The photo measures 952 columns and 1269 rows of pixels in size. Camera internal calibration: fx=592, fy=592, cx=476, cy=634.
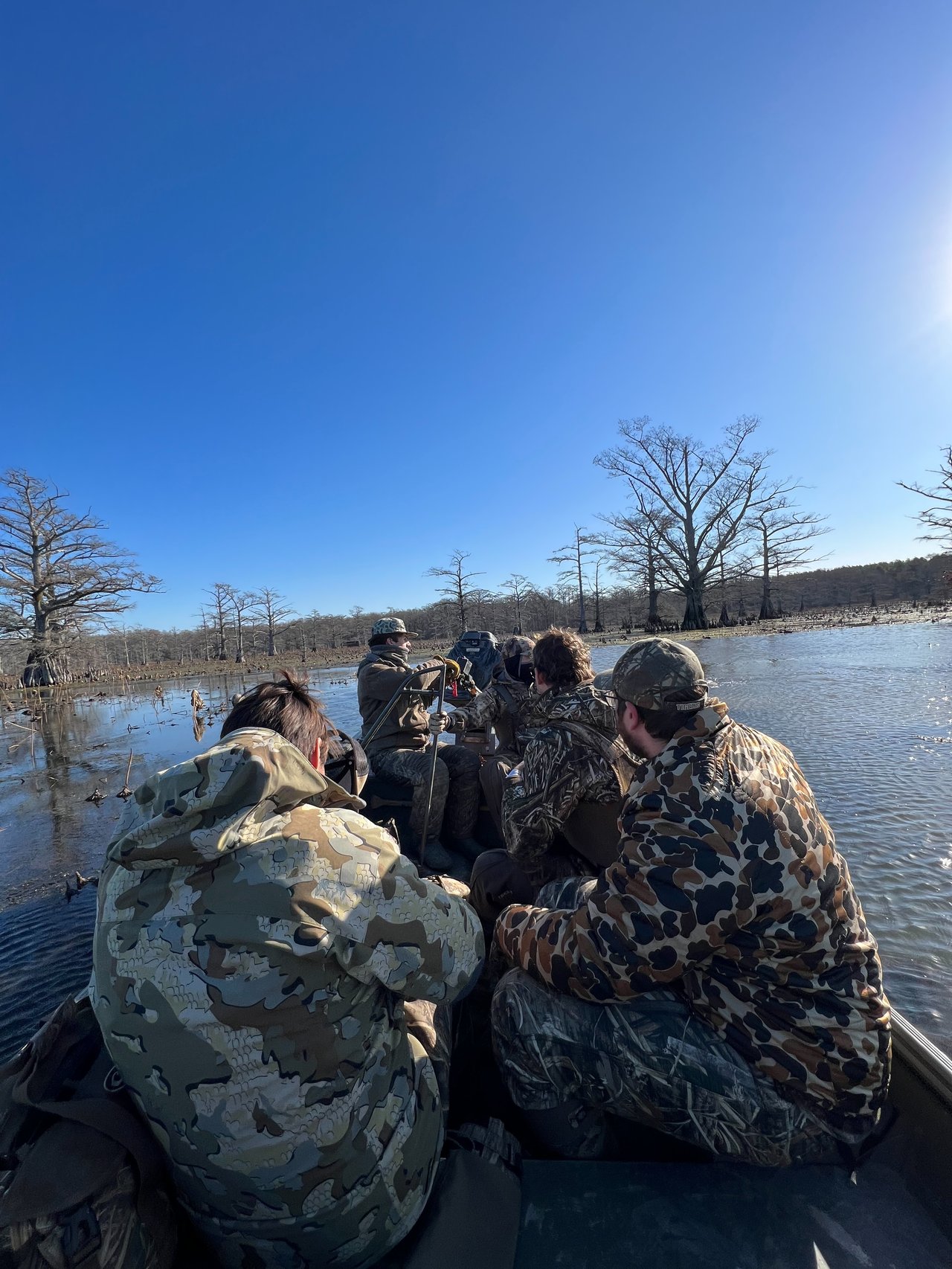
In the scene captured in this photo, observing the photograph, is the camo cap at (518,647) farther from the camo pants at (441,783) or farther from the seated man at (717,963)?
the seated man at (717,963)

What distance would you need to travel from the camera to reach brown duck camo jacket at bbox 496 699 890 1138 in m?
1.61

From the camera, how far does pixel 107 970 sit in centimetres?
134

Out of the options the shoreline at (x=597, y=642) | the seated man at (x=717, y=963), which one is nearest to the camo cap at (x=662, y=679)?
the seated man at (x=717, y=963)

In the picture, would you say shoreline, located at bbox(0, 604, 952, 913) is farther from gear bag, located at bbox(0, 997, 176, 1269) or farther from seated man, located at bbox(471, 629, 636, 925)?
gear bag, located at bbox(0, 997, 176, 1269)

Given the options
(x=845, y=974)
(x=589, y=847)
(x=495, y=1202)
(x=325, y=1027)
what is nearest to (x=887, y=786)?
(x=589, y=847)

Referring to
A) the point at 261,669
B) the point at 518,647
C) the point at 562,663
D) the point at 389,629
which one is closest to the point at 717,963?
the point at 562,663

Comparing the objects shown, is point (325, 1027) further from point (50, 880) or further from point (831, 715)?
point (831, 715)

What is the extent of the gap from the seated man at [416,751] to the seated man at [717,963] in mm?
2976

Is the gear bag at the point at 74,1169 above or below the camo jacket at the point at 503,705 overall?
below

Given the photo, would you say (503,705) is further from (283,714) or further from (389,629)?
(283,714)

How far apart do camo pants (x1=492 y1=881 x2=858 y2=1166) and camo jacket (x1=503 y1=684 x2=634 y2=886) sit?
93 centimetres

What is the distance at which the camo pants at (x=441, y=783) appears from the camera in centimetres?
496

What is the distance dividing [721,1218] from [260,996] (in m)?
1.54

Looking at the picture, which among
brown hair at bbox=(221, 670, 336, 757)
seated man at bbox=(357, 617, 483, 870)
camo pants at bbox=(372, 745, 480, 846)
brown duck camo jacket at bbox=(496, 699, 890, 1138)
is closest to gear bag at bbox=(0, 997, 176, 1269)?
brown hair at bbox=(221, 670, 336, 757)
